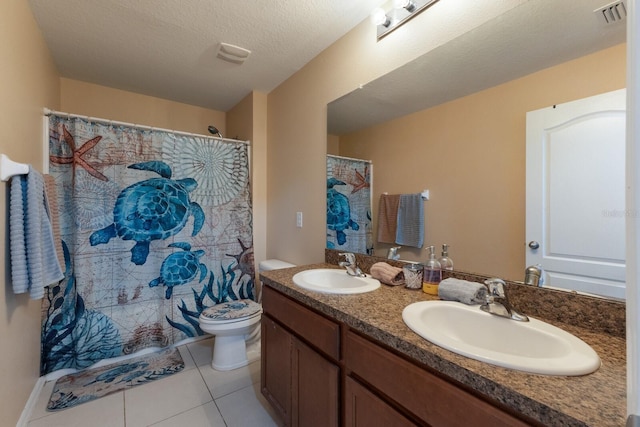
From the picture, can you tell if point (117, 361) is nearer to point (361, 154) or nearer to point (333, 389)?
point (333, 389)

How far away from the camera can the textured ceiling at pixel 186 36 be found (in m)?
1.52

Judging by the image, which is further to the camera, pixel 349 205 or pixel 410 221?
pixel 349 205

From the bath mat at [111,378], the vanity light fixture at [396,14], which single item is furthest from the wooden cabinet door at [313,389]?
the vanity light fixture at [396,14]


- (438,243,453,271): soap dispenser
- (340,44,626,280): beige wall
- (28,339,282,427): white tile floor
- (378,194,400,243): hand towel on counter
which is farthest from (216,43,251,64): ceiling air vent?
(28,339,282,427): white tile floor

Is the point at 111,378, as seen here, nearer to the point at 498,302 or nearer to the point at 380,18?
the point at 498,302

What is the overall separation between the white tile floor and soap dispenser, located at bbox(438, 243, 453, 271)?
48.3 inches

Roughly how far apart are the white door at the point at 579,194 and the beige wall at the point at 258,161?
2070 mm

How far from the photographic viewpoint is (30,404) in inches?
60.0

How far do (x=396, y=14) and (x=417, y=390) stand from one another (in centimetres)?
166

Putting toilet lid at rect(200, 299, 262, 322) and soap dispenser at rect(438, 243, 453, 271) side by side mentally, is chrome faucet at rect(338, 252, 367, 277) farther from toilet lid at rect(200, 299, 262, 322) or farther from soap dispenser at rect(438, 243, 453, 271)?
toilet lid at rect(200, 299, 262, 322)

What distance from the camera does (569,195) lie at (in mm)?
895

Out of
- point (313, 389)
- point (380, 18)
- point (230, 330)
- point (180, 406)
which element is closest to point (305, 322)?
point (313, 389)

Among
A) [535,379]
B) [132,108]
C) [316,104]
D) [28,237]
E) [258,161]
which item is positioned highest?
[132,108]

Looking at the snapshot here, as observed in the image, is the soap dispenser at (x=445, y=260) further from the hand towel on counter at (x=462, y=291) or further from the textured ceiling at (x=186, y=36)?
the textured ceiling at (x=186, y=36)
